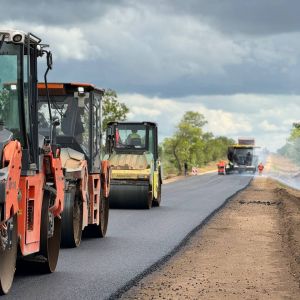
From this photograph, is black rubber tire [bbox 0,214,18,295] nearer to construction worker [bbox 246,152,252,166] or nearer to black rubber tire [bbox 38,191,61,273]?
black rubber tire [bbox 38,191,61,273]

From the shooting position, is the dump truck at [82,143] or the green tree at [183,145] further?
the green tree at [183,145]

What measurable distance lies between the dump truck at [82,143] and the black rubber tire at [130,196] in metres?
8.41

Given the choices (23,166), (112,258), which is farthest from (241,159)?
(23,166)

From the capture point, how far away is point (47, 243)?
390 inches

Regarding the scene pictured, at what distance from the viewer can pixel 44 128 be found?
42.7ft

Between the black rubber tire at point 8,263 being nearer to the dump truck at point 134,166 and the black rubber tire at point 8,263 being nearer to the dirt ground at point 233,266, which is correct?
the dirt ground at point 233,266

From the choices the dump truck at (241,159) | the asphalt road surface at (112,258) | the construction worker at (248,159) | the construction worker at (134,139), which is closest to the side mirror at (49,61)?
the asphalt road surface at (112,258)

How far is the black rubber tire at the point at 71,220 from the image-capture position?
12945mm

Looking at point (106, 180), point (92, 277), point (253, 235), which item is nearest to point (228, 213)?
point (253, 235)

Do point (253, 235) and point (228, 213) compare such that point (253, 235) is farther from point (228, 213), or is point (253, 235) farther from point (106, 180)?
point (228, 213)

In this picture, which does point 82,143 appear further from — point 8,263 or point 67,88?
point 8,263

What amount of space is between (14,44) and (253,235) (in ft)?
30.4

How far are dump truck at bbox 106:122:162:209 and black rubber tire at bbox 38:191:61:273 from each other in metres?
12.3

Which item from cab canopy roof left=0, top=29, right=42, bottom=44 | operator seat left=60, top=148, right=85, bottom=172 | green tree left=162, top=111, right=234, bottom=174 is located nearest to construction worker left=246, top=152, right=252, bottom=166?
green tree left=162, top=111, right=234, bottom=174
